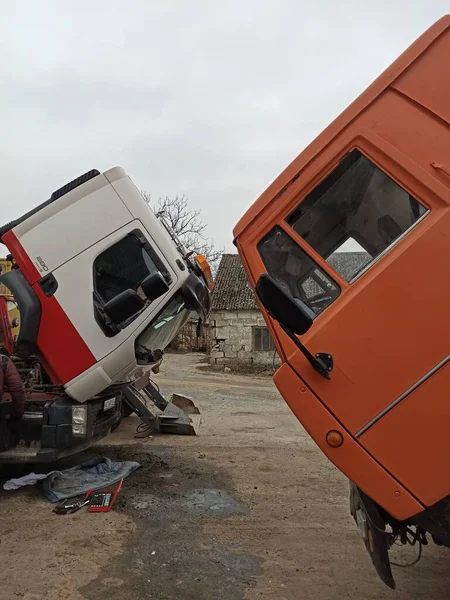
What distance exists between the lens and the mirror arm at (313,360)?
2.74m

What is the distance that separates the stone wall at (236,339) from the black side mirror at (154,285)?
16719 millimetres

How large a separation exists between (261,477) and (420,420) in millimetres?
3967

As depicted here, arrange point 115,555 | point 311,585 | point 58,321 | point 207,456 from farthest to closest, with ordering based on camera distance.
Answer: point 207,456
point 58,321
point 115,555
point 311,585

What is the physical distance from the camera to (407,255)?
273cm

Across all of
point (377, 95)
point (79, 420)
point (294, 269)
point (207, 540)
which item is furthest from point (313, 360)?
point (79, 420)

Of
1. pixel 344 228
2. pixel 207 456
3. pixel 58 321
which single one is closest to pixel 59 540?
pixel 58 321

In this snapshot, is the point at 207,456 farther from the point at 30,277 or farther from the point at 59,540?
the point at 30,277

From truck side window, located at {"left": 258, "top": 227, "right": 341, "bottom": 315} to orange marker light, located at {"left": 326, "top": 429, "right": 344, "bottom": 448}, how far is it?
65 centimetres

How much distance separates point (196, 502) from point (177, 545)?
1053mm

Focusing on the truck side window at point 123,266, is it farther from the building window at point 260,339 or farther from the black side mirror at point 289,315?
the building window at point 260,339

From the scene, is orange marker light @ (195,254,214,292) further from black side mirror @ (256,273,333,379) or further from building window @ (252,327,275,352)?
building window @ (252,327,275,352)

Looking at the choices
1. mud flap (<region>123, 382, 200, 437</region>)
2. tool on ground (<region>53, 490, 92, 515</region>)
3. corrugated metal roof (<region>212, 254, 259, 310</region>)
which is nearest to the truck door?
tool on ground (<region>53, 490, 92, 515</region>)

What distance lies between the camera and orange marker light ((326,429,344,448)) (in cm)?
276

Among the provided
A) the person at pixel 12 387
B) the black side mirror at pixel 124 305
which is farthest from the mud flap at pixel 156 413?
the black side mirror at pixel 124 305
